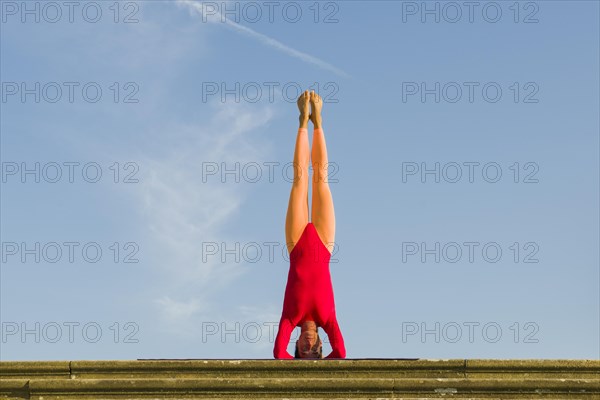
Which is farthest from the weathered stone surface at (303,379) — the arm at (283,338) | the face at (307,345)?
the arm at (283,338)

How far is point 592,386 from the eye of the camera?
8.68 meters

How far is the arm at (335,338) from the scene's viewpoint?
40.0 feet

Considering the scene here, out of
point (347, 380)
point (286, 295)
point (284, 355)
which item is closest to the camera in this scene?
point (347, 380)

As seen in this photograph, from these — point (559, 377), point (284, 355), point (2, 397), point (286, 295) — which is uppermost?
point (286, 295)

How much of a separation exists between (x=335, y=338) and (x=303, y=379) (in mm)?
3727

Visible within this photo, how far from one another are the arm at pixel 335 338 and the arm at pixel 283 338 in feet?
1.68

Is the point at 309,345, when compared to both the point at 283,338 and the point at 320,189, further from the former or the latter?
the point at 320,189

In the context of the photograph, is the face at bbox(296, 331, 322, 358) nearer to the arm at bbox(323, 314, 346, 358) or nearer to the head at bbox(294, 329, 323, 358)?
the head at bbox(294, 329, 323, 358)

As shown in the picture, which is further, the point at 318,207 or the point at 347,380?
the point at 318,207

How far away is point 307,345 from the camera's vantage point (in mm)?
11664

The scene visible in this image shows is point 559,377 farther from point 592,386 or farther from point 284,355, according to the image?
point 284,355

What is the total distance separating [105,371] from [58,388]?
0.50m

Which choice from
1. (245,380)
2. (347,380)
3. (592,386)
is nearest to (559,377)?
(592,386)

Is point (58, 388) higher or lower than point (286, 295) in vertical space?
lower
